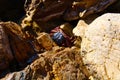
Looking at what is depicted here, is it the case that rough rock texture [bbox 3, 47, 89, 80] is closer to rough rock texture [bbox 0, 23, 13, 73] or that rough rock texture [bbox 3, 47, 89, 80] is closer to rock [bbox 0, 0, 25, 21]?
rough rock texture [bbox 0, 23, 13, 73]

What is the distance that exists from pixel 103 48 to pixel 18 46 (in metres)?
4.24

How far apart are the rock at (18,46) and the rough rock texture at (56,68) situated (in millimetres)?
741

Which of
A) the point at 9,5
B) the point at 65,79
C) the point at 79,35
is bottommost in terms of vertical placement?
the point at 65,79

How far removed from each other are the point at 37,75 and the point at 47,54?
68.8 inches

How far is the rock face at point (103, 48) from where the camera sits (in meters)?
13.9

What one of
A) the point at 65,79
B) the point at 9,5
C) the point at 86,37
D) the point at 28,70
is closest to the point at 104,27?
the point at 86,37

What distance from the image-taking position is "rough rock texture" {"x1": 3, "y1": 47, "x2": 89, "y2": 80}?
14.1m

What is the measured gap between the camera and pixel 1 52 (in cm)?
1431

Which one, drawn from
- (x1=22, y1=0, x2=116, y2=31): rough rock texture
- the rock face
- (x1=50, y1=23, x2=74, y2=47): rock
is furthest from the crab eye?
the rock face

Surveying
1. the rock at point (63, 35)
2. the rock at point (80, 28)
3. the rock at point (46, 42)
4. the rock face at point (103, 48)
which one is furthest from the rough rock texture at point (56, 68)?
the rock at point (80, 28)

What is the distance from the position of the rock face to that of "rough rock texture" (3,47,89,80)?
47 centimetres

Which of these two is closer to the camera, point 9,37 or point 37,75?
point 37,75

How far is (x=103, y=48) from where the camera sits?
14.4m

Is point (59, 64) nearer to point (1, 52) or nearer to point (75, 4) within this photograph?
point (1, 52)
